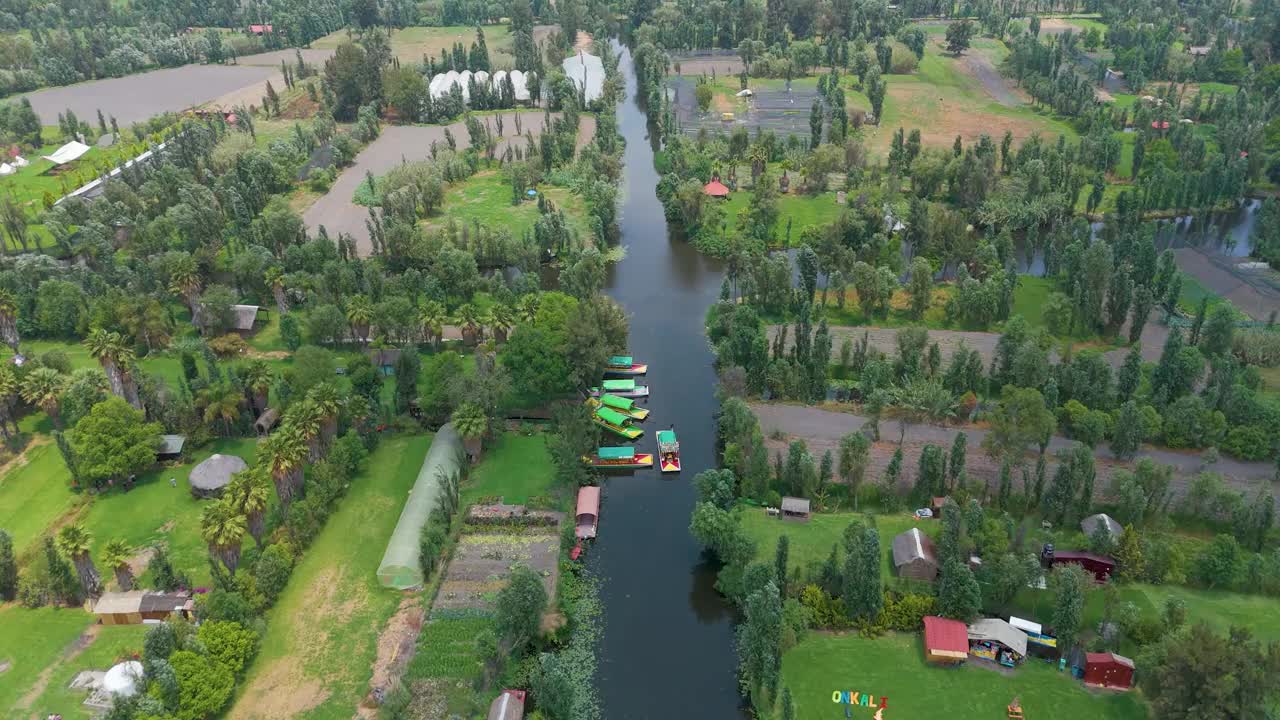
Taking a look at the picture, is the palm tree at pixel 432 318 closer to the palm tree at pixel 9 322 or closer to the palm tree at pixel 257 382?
the palm tree at pixel 257 382

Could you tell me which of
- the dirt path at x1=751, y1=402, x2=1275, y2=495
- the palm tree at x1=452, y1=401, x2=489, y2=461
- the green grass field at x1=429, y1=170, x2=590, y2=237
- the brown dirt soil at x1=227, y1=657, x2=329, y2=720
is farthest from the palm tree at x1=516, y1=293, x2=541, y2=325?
the brown dirt soil at x1=227, y1=657, x2=329, y2=720

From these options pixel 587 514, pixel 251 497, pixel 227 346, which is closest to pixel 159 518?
pixel 251 497

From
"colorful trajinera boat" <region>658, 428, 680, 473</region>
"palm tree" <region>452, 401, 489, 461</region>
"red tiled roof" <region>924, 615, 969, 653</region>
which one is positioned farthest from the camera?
"colorful trajinera boat" <region>658, 428, 680, 473</region>

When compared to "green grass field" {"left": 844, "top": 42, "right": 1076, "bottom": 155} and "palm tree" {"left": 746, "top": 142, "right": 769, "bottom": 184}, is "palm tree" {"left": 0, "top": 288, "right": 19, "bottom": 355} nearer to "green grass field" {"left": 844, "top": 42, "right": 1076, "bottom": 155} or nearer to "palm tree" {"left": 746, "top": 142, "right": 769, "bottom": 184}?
"palm tree" {"left": 746, "top": 142, "right": 769, "bottom": 184}

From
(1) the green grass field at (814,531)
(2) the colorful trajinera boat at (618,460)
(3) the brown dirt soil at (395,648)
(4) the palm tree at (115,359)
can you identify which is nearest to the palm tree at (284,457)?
(3) the brown dirt soil at (395,648)

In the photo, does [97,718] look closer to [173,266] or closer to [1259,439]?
[173,266]

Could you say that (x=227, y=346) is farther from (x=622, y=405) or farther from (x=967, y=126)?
(x=967, y=126)
